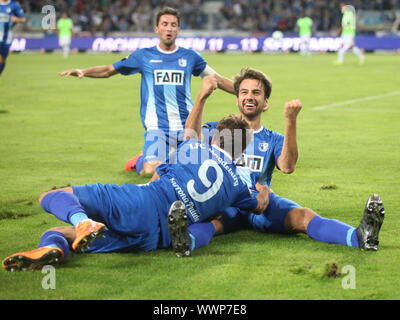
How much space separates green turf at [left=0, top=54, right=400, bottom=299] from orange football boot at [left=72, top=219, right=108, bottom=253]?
0.26 metres

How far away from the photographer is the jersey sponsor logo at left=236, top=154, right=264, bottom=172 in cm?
536

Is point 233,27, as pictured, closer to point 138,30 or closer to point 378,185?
point 138,30

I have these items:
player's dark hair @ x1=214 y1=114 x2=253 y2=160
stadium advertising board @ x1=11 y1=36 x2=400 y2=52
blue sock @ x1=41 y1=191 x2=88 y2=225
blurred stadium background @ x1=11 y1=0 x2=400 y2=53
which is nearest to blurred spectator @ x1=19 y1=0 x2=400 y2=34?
blurred stadium background @ x1=11 y1=0 x2=400 y2=53

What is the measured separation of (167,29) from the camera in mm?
7719

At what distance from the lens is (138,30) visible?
3934cm

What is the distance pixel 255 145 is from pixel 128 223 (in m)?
1.37

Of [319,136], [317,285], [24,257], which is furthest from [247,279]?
[319,136]

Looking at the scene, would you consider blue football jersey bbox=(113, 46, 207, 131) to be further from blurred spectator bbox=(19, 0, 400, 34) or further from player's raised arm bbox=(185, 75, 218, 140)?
blurred spectator bbox=(19, 0, 400, 34)

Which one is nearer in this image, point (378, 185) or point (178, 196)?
point (178, 196)

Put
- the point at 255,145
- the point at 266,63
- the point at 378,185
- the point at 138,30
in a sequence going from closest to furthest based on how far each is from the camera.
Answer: the point at 255,145
the point at 378,185
the point at 266,63
the point at 138,30

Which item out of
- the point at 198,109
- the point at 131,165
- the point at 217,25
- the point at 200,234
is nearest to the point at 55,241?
the point at 200,234

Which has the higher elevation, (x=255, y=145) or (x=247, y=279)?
(x=255, y=145)

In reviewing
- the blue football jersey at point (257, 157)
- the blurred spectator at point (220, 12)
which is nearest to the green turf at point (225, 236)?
the blue football jersey at point (257, 157)

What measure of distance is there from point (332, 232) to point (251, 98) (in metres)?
1.22
